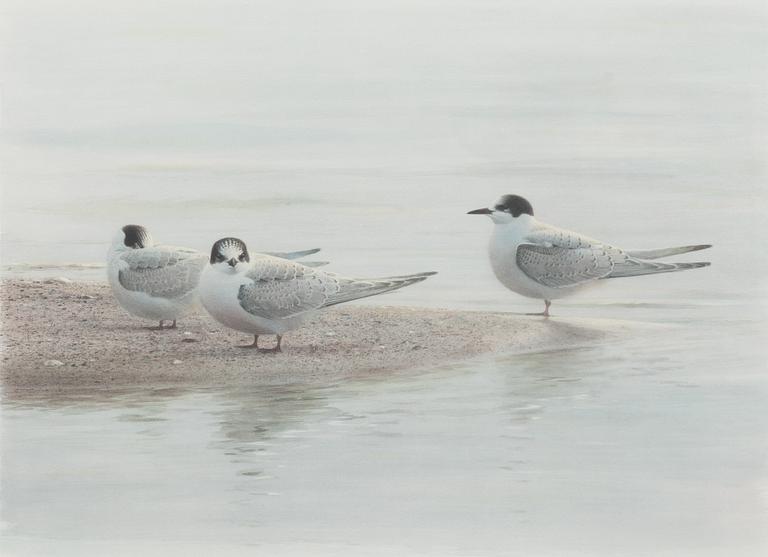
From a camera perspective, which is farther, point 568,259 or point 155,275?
point 568,259

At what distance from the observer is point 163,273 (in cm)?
866

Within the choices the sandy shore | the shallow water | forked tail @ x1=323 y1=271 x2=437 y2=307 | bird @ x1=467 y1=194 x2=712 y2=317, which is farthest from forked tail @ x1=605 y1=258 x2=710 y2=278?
forked tail @ x1=323 y1=271 x2=437 y2=307

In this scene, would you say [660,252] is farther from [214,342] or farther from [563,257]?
[214,342]

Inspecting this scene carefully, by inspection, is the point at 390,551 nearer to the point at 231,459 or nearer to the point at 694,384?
the point at 231,459

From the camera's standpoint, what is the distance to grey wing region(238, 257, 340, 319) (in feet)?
26.8

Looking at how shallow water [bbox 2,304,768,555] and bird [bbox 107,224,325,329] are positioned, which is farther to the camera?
bird [bbox 107,224,325,329]

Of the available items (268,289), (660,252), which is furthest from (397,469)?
(660,252)

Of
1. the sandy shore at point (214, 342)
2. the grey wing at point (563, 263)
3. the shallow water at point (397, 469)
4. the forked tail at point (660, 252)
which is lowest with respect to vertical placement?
the shallow water at point (397, 469)

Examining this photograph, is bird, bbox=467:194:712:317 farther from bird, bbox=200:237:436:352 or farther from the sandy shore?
bird, bbox=200:237:436:352

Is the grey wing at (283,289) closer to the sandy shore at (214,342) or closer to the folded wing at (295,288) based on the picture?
the folded wing at (295,288)

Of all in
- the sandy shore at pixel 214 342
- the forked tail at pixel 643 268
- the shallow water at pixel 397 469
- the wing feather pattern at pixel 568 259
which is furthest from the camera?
the wing feather pattern at pixel 568 259

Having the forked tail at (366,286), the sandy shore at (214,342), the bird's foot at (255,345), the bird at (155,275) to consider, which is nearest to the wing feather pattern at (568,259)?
the sandy shore at (214,342)

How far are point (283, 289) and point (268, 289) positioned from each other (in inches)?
4.1

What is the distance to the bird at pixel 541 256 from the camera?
9391mm
